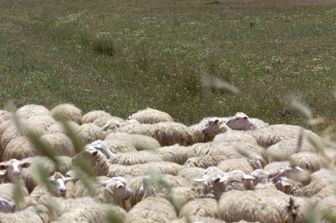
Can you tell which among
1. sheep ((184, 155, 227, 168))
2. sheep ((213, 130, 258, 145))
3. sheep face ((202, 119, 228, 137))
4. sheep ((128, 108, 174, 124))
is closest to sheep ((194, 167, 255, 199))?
sheep ((184, 155, 227, 168))

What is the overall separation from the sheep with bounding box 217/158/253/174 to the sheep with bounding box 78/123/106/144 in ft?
7.94

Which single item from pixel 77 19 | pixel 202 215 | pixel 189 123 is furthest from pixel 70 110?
pixel 77 19

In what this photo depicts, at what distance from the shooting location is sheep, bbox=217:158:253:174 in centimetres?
824

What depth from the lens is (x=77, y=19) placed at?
33531 millimetres

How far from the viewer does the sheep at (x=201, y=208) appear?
6.50 m

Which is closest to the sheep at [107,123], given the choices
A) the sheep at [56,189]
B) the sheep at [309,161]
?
the sheep at [309,161]

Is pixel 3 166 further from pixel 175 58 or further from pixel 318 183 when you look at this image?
pixel 175 58

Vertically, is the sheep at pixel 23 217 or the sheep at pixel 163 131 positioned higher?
the sheep at pixel 23 217

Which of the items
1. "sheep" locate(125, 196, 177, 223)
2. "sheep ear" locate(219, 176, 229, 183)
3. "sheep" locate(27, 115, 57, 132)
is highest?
"sheep" locate(125, 196, 177, 223)

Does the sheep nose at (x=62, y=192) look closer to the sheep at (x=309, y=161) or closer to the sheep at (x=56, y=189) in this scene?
the sheep at (x=56, y=189)

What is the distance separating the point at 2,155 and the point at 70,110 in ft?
5.59

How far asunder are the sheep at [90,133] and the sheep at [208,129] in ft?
5.13

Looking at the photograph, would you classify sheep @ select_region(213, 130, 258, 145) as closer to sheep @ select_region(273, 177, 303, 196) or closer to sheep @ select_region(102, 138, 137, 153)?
sheep @ select_region(102, 138, 137, 153)

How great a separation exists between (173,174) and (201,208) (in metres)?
1.64
